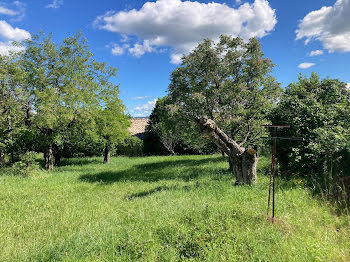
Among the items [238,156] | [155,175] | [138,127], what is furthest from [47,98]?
[138,127]

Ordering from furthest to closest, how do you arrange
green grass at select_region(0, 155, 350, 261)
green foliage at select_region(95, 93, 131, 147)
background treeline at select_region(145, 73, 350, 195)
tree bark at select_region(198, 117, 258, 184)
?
green foliage at select_region(95, 93, 131, 147), tree bark at select_region(198, 117, 258, 184), background treeline at select_region(145, 73, 350, 195), green grass at select_region(0, 155, 350, 261)

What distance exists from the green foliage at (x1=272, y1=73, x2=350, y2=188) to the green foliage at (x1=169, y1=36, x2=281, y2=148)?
1.04 m

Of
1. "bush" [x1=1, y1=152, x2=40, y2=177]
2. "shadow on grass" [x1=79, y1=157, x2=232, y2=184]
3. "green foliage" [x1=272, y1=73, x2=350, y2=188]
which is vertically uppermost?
"green foliage" [x1=272, y1=73, x2=350, y2=188]

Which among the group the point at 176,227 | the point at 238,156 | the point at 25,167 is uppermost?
the point at 238,156

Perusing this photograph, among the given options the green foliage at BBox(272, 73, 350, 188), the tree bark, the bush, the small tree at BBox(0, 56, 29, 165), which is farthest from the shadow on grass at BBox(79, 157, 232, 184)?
the small tree at BBox(0, 56, 29, 165)

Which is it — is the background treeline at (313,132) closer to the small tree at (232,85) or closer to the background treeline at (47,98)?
the small tree at (232,85)

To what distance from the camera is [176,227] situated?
385 cm

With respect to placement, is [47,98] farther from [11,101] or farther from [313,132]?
[313,132]

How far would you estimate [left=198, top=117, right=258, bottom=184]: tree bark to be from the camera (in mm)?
6879

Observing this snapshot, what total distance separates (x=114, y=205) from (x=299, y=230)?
4.41 meters

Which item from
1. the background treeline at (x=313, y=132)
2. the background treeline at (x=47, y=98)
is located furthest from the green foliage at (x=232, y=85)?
the background treeline at (x=47, y=98)

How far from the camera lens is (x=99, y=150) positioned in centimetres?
1905

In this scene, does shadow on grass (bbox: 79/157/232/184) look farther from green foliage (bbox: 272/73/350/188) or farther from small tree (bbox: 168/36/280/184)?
green foliage (bbox: 272/73/350/188)

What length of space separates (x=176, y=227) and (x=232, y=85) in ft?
22.2
